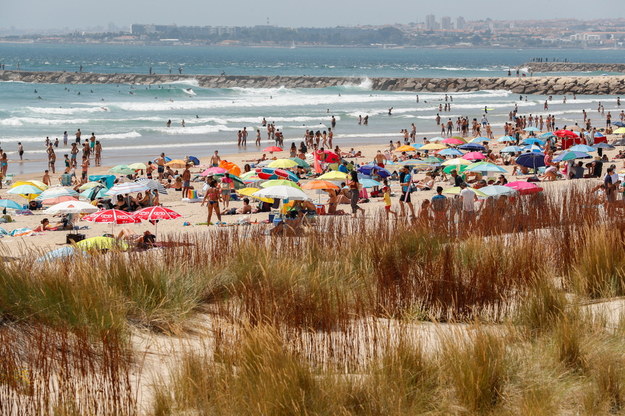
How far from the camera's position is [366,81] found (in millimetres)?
98125

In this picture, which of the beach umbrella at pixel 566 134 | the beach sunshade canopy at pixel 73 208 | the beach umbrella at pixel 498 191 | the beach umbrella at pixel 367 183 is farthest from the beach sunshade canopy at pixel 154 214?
the beach umbrella at pixel 566 134

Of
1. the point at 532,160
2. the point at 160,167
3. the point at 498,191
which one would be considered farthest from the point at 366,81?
the point at 498,191

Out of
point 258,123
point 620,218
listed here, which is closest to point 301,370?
point 620,218

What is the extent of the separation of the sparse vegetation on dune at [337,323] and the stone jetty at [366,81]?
8015 centimetres

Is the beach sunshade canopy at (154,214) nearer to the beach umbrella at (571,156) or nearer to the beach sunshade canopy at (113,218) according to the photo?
the beach sunshade canopy at (113,218)

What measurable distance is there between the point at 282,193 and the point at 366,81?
84264 mm

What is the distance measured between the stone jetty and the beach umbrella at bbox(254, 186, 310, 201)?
72.8 m

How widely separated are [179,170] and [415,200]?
35.1 feet

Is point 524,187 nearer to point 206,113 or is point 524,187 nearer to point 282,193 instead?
point 282,193

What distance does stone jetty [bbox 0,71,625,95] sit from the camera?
8631 cm

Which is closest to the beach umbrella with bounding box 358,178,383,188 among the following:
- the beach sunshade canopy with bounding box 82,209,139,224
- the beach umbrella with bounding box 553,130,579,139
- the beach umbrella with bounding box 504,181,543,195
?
the beach umbrella with bounding box 504,181,543,195

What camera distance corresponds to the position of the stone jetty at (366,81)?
86.3 m

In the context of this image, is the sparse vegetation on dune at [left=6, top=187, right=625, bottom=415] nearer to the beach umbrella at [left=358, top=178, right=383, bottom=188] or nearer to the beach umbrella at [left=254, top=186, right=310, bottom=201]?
the beach umbrella at [left=254, top=186, right=310, bottom=201]

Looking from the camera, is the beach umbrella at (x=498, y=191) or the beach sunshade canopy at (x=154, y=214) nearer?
the beach sunshade canopy at (x=154, y=214)
